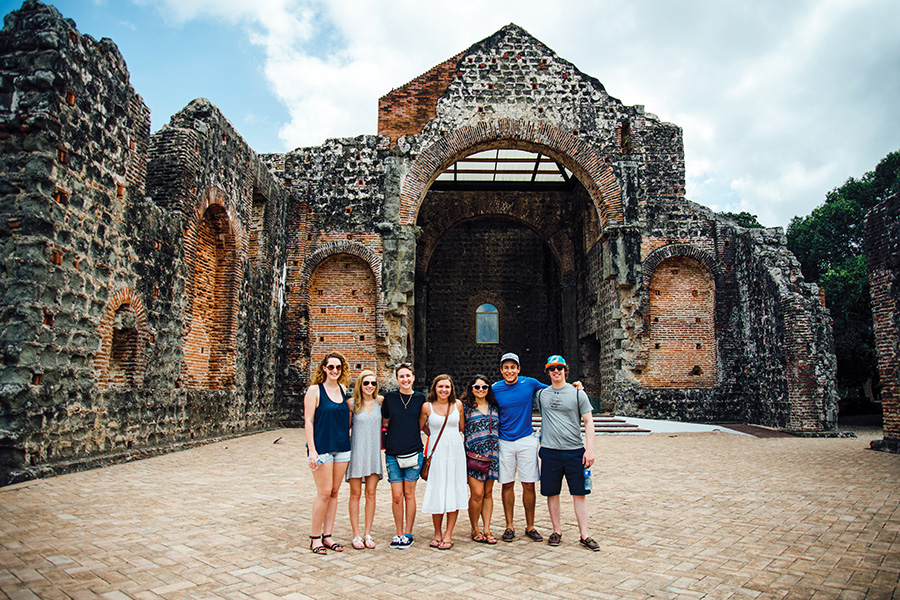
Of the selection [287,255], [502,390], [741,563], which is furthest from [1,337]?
[287,255]

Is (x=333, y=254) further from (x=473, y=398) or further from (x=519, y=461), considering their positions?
(x=519, y=461)

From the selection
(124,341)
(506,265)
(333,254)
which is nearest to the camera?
(124,341)

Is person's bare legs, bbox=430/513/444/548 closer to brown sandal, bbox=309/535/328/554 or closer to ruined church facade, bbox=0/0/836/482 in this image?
brown sandal, bbox=309/535/328/554

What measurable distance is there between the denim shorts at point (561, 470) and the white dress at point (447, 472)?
2.11 feet

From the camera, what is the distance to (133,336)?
341 inches

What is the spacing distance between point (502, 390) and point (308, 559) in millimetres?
1872

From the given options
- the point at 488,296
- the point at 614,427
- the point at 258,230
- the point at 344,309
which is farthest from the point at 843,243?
the point at 258,230

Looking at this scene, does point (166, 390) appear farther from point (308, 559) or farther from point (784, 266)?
point (784, 266)

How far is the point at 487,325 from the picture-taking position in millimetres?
24922

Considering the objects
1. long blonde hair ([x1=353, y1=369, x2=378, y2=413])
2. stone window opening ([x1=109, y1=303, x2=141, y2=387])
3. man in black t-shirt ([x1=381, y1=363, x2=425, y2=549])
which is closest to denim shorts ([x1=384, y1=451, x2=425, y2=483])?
man in black t-shirt ([x1=381, y1=363, x2=425, y2=549])

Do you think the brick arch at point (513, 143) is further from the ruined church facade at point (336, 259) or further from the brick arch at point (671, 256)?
the brick arch at point (671, 256)

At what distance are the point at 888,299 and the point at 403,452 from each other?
869 cm

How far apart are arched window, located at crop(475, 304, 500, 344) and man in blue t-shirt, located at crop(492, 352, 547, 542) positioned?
19989 mm

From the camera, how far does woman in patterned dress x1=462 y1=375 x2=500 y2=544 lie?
4.49 m
